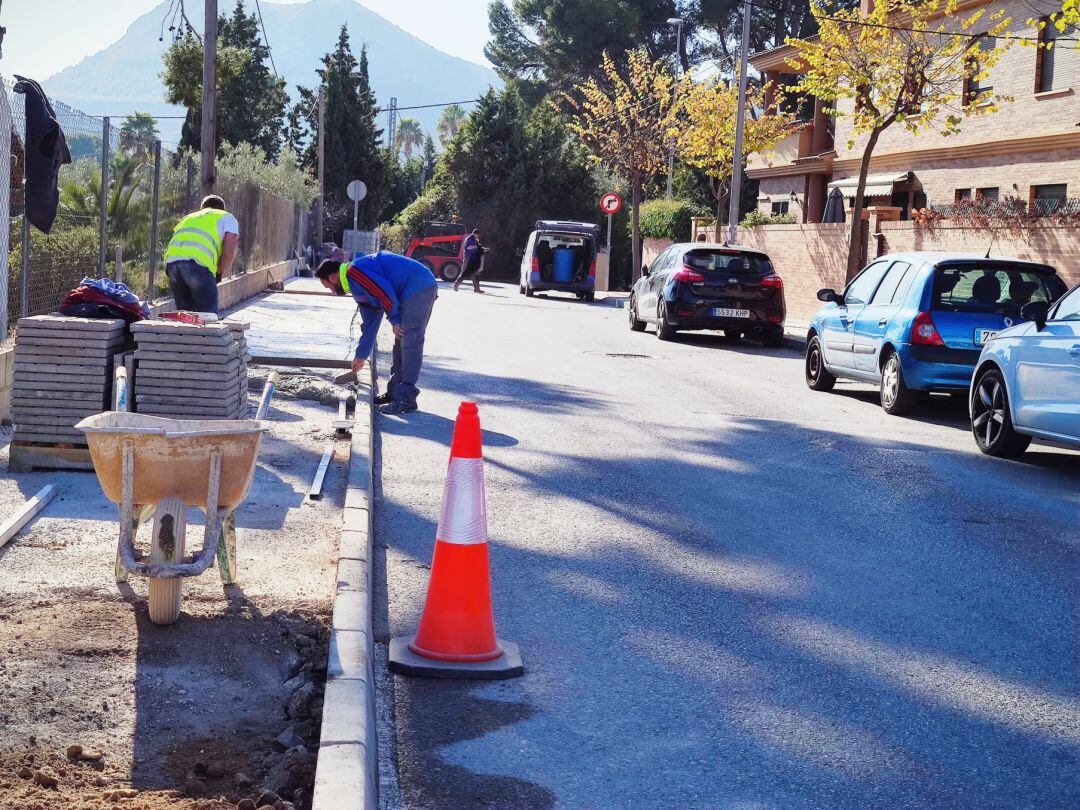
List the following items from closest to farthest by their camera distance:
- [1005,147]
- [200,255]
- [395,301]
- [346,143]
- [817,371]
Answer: [395,301], [200,255], [817,371], [1005,147], [346,143]

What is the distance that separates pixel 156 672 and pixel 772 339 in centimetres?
1806

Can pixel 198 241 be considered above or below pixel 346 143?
below

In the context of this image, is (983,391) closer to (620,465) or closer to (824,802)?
(620,465)

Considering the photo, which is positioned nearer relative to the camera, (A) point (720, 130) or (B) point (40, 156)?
(B) point (40, 156)

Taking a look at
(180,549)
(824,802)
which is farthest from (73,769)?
(824,802)

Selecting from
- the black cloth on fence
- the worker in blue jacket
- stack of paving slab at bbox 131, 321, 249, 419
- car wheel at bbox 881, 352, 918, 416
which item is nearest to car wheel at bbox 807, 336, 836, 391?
car wheel at bbox 881, 352, 918, 416

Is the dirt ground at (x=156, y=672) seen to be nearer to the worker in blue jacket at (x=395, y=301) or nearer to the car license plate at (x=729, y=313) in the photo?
the worker in blue jacket at (x=395, y=301)

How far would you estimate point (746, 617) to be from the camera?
599 centimetres

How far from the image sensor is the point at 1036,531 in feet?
26.1

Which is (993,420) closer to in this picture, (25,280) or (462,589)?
(462,589)

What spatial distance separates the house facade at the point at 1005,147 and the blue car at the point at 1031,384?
1268 centimetres

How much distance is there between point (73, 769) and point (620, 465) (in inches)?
248

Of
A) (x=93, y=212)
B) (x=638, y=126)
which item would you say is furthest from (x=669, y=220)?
(x=93, y=212)

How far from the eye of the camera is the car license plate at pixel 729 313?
2114 centimetres
